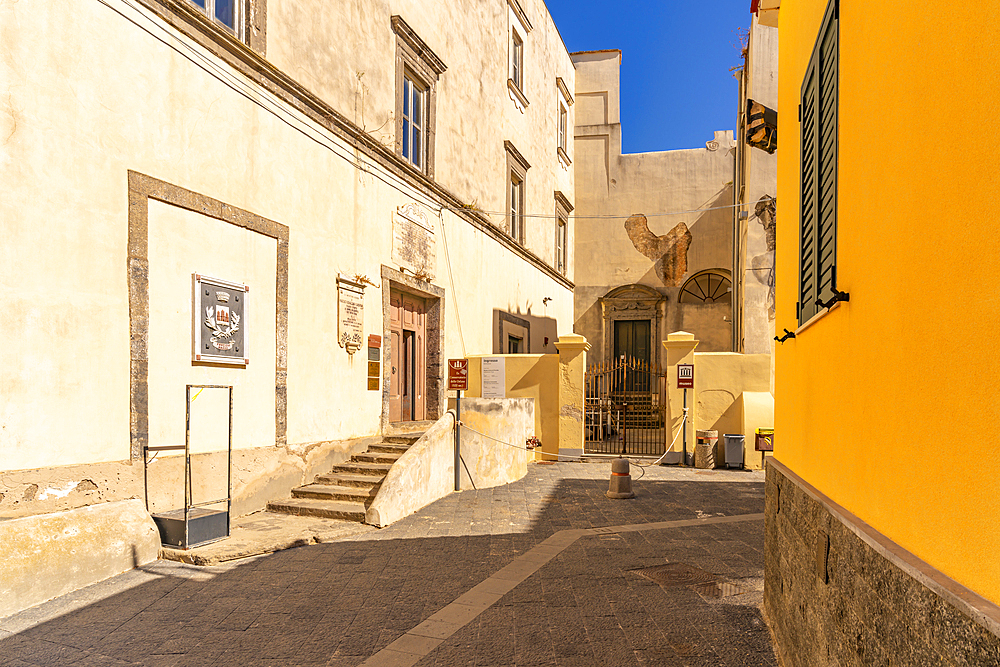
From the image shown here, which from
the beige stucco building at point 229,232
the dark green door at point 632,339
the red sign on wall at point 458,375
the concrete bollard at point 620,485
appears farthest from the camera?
the dark green door at point 632,339

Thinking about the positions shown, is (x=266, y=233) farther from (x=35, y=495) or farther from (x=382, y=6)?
(x=382, y=6)

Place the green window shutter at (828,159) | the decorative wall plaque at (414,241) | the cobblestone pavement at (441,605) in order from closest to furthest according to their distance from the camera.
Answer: the green window shutter at (828,159) < the cobblestone pavement at (441,605) < the decorative wall plaque at (414,241)

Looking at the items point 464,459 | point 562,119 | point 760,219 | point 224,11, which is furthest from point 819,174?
point 562,119

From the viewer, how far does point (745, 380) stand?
575 inches

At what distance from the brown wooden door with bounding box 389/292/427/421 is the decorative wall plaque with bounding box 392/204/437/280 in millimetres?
571

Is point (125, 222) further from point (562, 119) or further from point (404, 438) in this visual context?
point (562, 119)

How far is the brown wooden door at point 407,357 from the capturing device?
12.0m

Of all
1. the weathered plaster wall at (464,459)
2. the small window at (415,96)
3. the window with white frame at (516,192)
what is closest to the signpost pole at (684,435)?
the weathered plaster wall at (464,459)

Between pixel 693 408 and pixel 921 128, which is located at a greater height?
pixel 921 128

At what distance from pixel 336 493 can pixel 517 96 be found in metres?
13.2

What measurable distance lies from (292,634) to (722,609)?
3.08 m

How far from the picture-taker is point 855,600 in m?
2.41

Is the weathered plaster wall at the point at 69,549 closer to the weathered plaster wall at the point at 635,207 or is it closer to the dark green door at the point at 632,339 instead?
the dark green door at the point at 632,339

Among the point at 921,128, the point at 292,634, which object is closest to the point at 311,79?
the point at 292,634
